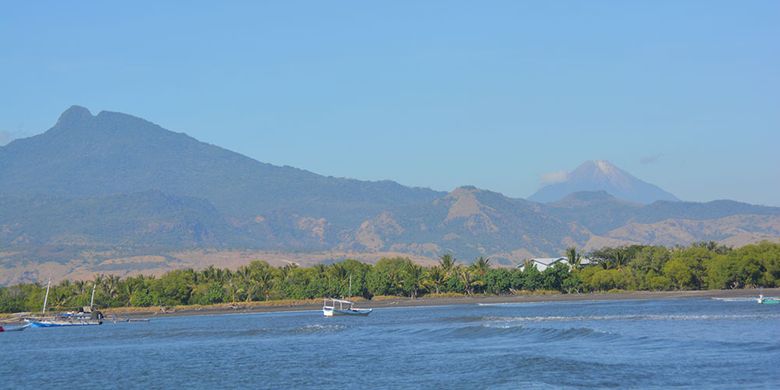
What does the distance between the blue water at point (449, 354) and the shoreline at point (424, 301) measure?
3209cm

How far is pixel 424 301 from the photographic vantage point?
173500mm

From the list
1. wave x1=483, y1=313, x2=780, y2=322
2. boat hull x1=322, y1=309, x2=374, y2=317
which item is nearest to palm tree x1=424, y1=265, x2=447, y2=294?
boat hull x1=322, y1=309, x2=374, y2=317

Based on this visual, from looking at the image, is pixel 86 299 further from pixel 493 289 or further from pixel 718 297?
pixel 718 297

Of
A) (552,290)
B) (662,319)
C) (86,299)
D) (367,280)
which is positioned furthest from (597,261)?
(662,319)

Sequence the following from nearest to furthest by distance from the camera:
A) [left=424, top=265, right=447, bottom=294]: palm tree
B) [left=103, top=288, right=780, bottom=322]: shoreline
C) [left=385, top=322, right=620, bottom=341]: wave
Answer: [left=385, top=322, right=620, bottom=341]: wave
[left=103, top=288, right=780, bottom=322]: shoreline
[left=424, top=265, right=447, bottom=294]: palm tree

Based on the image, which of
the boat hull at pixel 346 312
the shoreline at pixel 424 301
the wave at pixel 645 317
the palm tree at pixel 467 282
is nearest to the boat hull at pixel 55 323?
the shoreline at pixel 424 301

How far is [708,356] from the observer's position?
63781 millimetres

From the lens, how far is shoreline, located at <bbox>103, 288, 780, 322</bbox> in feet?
500

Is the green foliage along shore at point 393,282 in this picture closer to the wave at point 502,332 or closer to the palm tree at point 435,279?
the palm tree at point 435,279

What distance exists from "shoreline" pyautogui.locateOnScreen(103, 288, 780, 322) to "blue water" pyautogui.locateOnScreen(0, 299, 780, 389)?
32.1 meters

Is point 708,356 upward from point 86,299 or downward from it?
downward

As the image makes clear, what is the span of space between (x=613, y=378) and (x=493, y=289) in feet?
431

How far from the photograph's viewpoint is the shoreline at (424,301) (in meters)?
152

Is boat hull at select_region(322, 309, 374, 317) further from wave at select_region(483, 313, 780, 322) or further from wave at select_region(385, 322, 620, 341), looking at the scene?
wave at select_region(385, 322, 620, 341)
